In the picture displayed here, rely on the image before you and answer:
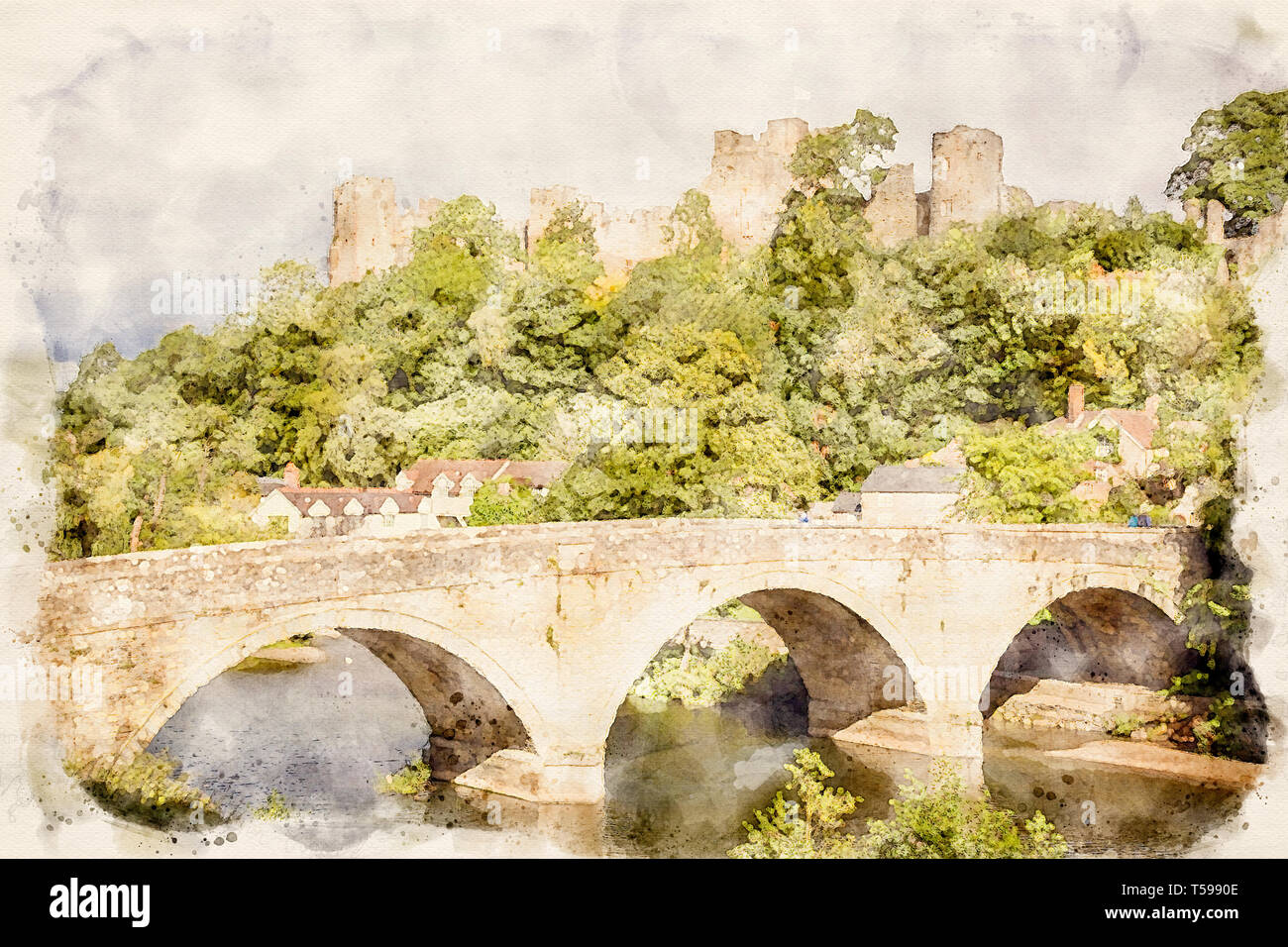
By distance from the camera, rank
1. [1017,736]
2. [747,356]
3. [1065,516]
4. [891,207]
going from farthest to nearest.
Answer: [891,207]
[747,356]
[1065,516]
[1017,736]

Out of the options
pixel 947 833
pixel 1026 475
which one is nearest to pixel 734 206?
pixel 1026 475

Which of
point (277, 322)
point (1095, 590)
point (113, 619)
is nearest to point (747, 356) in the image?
point (1095, 590)

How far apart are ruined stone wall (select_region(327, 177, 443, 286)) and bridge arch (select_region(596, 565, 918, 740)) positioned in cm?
2835

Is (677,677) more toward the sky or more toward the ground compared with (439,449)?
more toward the ground

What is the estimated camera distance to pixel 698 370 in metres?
30.5

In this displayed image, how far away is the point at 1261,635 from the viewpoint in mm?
18109

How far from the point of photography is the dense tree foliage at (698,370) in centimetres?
2947

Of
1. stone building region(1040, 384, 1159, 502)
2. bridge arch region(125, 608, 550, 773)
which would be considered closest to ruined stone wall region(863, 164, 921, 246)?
stone building region(1040, 384, 1159, 502)

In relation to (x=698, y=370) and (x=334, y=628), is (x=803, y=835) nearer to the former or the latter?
(x=334, y=628)

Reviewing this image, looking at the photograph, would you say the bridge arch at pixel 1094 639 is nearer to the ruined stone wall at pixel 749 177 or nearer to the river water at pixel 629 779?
the river water at pixel 629 779

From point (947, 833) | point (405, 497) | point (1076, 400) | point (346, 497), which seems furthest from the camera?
point (405, 497)

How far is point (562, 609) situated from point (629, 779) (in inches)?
180

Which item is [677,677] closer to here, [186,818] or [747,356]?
[747,356]
